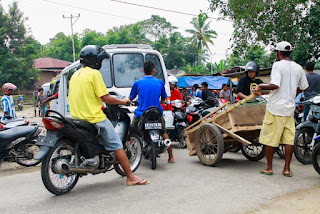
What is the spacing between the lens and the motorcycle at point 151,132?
17.2 feet

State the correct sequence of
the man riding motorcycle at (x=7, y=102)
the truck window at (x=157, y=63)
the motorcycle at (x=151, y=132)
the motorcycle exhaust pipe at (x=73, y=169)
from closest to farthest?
the motorcycle exhaust pipe at (x=73, y=169)
the motorcycle at (x=151, y=132)
the man riding motorcycle at (x=7, y=102)
the truck window at (x=157, y=63)

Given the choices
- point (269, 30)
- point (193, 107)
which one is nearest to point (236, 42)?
point (269, 30)

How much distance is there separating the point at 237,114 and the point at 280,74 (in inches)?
38.2

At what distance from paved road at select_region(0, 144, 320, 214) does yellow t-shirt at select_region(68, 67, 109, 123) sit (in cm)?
99

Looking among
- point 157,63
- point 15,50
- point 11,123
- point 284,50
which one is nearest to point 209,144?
point 284,50

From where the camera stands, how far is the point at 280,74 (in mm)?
4582

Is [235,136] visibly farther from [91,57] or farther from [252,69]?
[91,57]

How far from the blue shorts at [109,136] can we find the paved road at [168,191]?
56cm

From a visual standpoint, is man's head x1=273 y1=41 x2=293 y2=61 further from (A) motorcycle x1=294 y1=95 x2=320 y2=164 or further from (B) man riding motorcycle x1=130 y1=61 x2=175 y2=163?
(B) man riding motorcycle x1=130 y1=61 x2=175 y2=163

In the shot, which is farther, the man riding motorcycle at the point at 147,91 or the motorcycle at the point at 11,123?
the motorcycle at the point at 11,123

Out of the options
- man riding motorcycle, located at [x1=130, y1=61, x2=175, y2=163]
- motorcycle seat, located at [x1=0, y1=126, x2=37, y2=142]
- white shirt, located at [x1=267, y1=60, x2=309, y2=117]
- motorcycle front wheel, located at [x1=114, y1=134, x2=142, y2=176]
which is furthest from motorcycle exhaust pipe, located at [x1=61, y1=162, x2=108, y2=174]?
white shirt, located at [x1=267, y1=60, x2=309, y2=117]

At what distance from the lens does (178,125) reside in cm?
786

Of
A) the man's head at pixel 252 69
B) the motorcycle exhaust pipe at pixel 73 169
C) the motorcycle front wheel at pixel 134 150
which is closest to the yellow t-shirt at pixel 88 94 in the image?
the motorcycle exhaust pipe at pixel 73 169

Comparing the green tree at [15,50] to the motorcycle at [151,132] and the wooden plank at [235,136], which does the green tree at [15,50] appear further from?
the wooden plank at [235,136]
